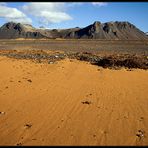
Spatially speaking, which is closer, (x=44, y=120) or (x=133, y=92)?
(x=44, y=120)

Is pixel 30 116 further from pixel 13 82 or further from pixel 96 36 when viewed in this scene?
pixel 96 36

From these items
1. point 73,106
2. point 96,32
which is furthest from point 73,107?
point 96,32

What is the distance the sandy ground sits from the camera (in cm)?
771

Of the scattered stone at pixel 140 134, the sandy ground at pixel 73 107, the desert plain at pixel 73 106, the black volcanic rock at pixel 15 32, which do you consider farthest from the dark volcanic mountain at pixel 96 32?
the scattered stone at pixel 140 134

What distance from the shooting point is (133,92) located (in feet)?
38.6

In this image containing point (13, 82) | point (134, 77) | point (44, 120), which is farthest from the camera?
point (134, 77)

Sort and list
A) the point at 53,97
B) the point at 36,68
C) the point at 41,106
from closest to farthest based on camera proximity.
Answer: the point at 41,106 < the point at 53,97 < the point at 36,68

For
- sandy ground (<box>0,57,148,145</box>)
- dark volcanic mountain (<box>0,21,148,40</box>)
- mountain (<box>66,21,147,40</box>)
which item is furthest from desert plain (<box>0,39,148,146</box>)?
mountain (<box>66,21,147,40</box>)

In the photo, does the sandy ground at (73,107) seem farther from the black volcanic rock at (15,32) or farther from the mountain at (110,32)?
the black volcanic rock at (15,32)

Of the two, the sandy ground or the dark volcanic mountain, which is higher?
the sandy ground

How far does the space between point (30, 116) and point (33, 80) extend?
438 centimetres

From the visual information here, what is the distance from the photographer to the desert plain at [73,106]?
770 cm

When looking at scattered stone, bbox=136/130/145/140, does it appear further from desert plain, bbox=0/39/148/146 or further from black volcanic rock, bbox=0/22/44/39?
black volcanic rock, bbox=0/22/44/39

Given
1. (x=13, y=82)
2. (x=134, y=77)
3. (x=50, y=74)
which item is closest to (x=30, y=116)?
(x=13, y=82)
